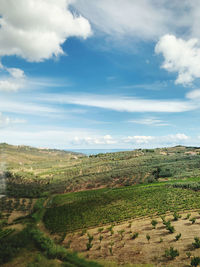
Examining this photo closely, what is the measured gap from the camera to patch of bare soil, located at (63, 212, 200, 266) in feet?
80.0

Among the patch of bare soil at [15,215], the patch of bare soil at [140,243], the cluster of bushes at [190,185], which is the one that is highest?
the cluster of bushes at [190,185]

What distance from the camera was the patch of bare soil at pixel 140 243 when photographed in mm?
24391

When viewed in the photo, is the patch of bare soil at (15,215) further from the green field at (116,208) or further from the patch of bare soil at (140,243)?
the patch of bare soil at (140,243)

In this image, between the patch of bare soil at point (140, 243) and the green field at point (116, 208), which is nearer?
the patch of bare soil at point (140, 243)

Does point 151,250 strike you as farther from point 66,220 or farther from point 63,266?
point 66,220

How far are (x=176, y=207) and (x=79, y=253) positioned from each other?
26791 mm

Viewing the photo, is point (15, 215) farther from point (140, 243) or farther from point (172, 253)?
point (172, 253)

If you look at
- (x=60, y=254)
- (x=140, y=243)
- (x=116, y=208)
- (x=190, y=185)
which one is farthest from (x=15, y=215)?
(x=190, y=185)

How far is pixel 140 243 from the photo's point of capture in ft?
94.9

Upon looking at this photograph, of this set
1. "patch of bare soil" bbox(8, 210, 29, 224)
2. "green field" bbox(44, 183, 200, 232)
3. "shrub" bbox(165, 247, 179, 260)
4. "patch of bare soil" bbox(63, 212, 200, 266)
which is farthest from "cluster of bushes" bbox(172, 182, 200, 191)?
"patch of bare soil" bbox(8, 210, 29, 224)

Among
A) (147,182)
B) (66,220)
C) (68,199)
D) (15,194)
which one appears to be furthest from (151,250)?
(15,194)

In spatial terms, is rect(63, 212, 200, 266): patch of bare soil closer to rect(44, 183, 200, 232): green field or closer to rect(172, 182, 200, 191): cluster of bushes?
rect(44, 183, 200, 232): green field

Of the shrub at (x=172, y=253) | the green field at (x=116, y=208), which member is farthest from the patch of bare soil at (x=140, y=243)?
the green field at (x=116, y=208)

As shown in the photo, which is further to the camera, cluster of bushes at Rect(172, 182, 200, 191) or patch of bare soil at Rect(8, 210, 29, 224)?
cluster of bushes at Rect(172, 182, 200, 191)
